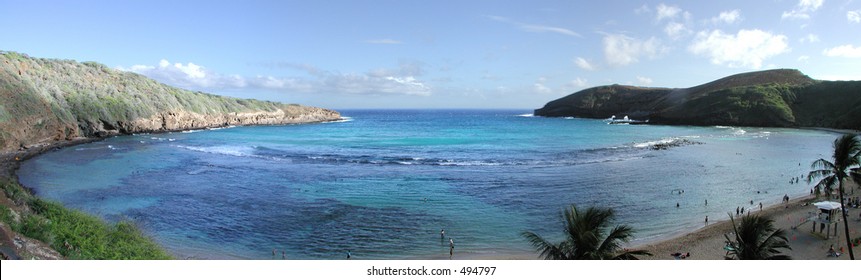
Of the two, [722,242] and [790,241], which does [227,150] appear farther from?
[790,241]

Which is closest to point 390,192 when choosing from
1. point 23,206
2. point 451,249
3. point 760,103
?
point 451,249

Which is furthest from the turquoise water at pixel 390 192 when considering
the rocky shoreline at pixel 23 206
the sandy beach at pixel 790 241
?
the rocky shoreline at pixel 23 206

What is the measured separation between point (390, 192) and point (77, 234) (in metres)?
15.6

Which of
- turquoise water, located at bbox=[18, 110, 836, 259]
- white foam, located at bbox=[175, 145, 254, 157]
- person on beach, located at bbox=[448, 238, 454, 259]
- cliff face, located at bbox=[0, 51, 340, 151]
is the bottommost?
person on beach, located at bbox=[448, 238, 454, 259]

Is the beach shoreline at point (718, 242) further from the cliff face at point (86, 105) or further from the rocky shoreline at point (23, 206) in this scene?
the cliff face at point (86, 105)

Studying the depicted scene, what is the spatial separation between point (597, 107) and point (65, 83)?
401ft

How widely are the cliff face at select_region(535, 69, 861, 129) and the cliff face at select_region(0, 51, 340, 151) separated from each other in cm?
9154

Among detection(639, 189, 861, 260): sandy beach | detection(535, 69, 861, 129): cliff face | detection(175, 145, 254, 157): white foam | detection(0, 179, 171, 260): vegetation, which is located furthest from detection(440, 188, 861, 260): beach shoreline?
detection(535, 69, 861, 129): cliff face

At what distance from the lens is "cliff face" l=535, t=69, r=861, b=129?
85188mm

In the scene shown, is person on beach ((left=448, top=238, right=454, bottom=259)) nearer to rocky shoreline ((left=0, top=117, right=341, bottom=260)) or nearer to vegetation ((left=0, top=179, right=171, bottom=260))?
vegetation ((left=0, top=179, right=171, bottom=260))

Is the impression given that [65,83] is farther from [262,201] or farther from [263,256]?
[263,256]

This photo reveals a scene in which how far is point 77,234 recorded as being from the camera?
14039 mm
